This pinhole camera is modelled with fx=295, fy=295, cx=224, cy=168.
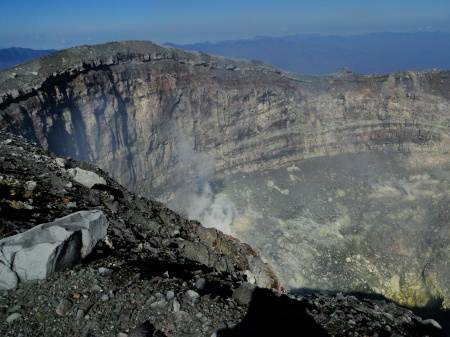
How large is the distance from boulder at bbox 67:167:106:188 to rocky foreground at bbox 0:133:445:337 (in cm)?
112

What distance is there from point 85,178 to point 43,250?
16.3 feet

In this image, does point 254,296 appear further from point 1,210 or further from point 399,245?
point 399,245

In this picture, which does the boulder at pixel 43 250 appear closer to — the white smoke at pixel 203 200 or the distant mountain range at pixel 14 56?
the white smoke at pixel 203 200

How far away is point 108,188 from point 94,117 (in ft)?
56.2

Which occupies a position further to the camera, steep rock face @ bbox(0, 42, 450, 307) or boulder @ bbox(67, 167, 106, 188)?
steep rock face @ bbox(0, 42, 450, 307)

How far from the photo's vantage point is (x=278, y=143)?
34.6 meters

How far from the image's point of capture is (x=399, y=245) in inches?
970

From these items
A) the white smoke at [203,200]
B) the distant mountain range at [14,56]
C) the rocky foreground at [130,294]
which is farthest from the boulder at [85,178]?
the distant mountain range at [14,56]

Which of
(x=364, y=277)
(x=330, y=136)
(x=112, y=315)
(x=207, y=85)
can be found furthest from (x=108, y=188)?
(x=330, y=136)

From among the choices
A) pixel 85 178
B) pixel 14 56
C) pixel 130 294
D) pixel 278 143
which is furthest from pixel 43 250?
pixel 14 56

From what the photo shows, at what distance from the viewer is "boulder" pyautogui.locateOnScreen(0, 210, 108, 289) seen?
4.66 metres

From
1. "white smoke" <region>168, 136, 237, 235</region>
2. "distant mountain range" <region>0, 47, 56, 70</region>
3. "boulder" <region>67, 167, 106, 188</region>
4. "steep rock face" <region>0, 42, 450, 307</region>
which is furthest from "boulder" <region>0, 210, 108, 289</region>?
"distant mountain range" <region>0, 47, 56, 70</region>

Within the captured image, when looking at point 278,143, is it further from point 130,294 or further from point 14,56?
point 14,56

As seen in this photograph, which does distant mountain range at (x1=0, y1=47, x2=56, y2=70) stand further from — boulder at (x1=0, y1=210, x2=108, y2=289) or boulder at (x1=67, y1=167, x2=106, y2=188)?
boulder at (x1=0, y1=210, x2=108, y2=289)
